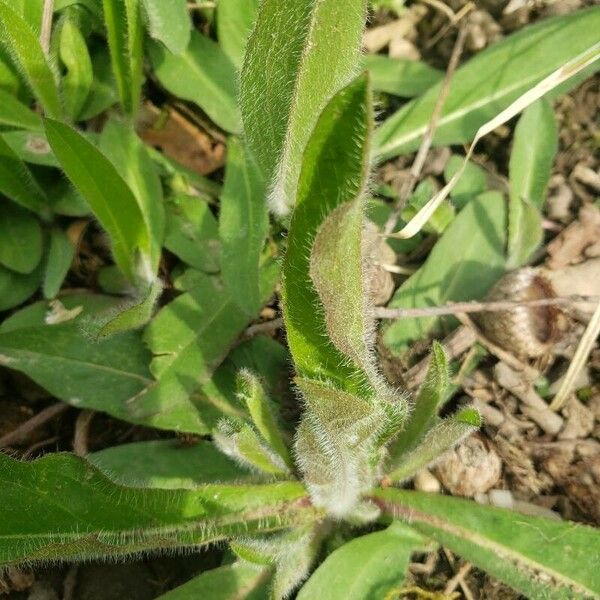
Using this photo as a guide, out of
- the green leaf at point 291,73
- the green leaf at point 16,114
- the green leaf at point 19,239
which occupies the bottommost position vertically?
the green leaf at point 19,239

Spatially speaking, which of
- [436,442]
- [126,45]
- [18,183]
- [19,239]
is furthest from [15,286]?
[436,442]

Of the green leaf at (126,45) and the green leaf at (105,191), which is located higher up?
the green leaf at (126,45)

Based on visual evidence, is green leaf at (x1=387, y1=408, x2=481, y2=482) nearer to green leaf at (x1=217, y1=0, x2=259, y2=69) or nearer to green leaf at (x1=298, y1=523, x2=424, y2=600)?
green leaf at (x1=298, y1=523, x2=424, y2=600)

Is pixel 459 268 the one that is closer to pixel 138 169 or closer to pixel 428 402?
pixel 428 402

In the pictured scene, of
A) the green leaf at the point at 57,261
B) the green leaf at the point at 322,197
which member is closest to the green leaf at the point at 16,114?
the green leaf at the point at 57,261

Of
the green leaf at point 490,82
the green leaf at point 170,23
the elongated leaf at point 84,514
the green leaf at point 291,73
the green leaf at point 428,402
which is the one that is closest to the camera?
the green leaf at point 291,73

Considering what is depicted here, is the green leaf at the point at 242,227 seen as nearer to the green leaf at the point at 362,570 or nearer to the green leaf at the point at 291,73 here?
the green leaf at the point at 291,73

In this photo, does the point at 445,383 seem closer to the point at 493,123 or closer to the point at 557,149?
the point at 493,123

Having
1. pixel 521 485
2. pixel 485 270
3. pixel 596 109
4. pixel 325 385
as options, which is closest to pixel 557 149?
pixel 596 109
